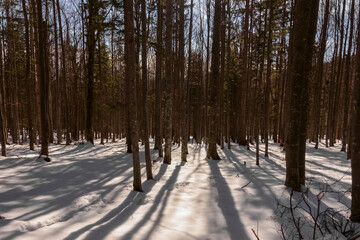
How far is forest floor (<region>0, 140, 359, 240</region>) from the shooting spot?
11.6 feet

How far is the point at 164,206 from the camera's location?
190 inches

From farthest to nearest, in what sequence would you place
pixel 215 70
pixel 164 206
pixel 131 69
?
pixel 215 70
pixel 131 69
pixel 164 206

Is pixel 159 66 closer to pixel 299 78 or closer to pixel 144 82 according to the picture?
pixel 144 82

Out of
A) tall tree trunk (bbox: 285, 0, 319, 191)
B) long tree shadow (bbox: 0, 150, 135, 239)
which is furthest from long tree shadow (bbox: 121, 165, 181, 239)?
tall tree trunk (bbox: 285, 0, 319, 191)

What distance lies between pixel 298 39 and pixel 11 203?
716 centimetres

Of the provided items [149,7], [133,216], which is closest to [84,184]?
[133,216]

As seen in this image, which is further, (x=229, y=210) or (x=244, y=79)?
(x=244, y=79)

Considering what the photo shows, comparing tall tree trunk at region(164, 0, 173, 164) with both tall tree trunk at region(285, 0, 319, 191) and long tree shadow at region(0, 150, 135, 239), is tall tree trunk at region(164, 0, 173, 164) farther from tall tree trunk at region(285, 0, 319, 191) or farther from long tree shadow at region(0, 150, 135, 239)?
tall tree trunk at region(285, 0, 319, 191)

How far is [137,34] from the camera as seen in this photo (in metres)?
11.8

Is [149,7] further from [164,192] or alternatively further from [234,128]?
[234,128]

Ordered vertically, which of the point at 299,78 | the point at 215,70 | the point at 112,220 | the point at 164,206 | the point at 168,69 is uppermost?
the point at 215,70

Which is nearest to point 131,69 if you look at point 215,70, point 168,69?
point 168,69

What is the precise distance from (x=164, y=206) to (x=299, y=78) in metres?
4.24

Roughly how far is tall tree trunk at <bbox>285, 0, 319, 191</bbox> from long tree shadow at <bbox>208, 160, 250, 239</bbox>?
161 cm
